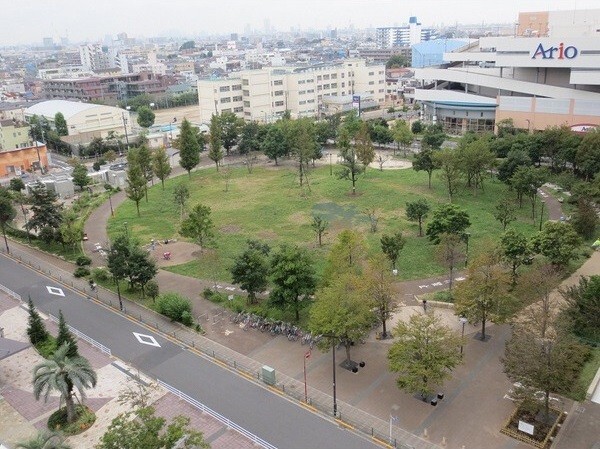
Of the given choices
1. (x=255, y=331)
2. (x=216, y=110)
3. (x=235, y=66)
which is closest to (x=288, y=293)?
(x=255, y=331)

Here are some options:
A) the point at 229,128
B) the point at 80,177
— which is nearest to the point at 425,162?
the point at 229,128

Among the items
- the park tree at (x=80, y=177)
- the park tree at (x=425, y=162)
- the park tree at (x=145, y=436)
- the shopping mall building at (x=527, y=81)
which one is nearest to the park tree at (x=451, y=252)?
the park tree at (x=425, y=162)

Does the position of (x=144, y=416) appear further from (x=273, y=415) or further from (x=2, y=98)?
(x=2, y=98)

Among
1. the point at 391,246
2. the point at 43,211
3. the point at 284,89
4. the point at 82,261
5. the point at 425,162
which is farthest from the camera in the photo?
the point at 284,89

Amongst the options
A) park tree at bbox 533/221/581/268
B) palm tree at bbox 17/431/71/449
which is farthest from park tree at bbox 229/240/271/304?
park tree at bbox 533/221/581/268

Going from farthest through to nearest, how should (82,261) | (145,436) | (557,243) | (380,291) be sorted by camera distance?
(82,261) < (557,243) < (380,291) < (145,436)

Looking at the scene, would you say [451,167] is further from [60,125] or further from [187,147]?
[60,125]
